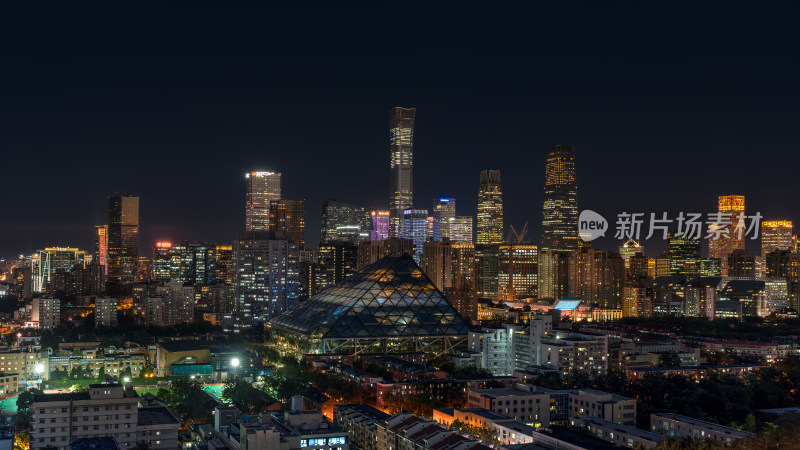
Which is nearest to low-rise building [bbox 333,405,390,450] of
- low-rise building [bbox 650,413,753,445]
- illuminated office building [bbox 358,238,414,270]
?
low-rise building [bbox 650,413,753,445]

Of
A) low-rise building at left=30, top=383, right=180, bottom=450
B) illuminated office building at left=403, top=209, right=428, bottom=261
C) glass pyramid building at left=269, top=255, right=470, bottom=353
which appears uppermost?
illuminated office building at left=403, top=209, right=428, bottom=261

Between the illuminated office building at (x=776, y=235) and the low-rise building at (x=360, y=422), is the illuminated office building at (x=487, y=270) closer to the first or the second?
the illuminated office building at (x=776, y=235)

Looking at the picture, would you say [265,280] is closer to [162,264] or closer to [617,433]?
[162,264]

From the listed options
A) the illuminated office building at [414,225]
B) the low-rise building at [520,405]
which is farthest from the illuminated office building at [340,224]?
the low-rise building at [520,405]

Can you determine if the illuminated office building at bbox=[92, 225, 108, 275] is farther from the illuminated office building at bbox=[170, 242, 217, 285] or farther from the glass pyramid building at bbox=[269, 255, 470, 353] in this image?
the glass pyramid building at bbox=[269, 255, 470, 353]

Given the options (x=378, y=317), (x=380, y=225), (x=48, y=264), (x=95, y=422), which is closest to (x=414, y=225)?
(x=380, y=225)

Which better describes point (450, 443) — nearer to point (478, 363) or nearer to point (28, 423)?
point (28, 423)
